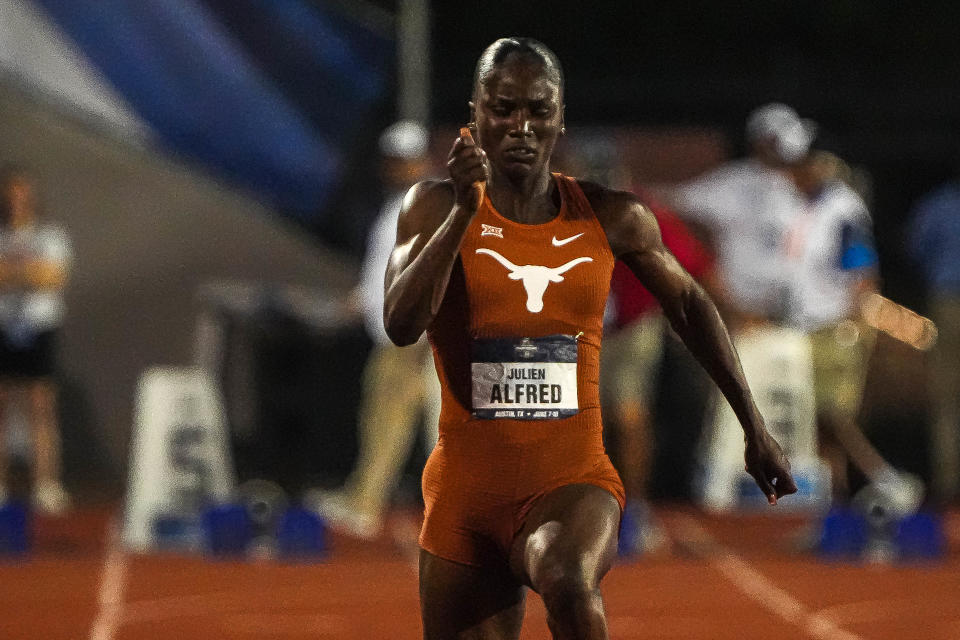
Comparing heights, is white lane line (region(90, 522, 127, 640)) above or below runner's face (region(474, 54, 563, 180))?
below

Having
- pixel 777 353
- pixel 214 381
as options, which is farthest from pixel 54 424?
pixel 777 353

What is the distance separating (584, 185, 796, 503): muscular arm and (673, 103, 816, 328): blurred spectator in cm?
622

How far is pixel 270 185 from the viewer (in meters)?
12.4

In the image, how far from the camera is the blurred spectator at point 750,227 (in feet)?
35.3

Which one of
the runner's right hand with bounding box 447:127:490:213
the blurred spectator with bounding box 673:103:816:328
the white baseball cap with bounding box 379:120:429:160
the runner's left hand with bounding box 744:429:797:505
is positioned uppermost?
the white baseball cap with bounding box 379:120:429:160

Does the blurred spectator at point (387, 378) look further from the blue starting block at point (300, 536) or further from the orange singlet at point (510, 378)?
the orange singlet at point (510, 378)

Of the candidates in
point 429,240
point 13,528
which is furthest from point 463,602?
point 13,528

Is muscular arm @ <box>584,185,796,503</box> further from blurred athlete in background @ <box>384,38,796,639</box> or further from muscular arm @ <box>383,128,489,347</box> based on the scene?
muscular arm @ <box>383,128,489,347</box>

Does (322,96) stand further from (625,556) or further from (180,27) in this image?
(625,556)

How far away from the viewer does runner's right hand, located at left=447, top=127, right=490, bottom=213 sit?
3.75 metres

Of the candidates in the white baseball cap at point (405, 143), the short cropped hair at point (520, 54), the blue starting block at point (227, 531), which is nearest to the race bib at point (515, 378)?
the short cropped hair at point (520, 54)

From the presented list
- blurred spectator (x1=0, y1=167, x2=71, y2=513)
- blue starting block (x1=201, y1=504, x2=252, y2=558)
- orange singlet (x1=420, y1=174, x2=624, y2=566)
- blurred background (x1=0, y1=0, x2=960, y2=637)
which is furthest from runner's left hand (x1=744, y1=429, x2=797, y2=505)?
blurred spectator (x1=0, y1=167, x2=71, y2=513)

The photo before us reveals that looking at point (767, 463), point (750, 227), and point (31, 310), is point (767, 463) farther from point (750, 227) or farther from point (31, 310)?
point (31, 310)

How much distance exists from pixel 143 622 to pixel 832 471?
179 inches
